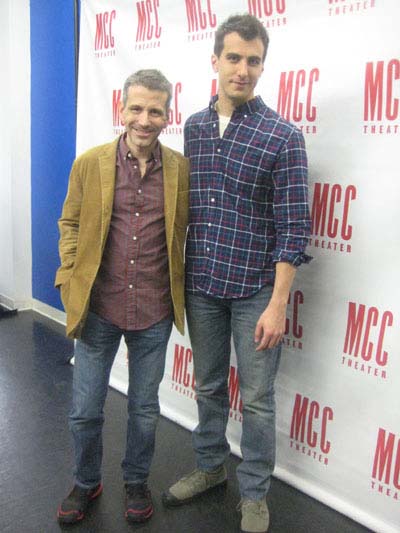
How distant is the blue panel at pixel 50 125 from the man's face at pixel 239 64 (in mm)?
2060

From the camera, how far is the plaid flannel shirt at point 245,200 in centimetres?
152

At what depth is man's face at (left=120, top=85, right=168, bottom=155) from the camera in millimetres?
1504

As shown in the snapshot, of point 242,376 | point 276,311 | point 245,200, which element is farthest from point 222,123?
point 242,376

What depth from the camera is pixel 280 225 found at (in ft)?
5.09

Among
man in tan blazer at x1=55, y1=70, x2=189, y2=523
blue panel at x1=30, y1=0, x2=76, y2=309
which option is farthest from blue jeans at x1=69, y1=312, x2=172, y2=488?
blue panel at x1=30, y1=0, x2=76, y2=309

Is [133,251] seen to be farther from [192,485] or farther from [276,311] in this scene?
[192,485]

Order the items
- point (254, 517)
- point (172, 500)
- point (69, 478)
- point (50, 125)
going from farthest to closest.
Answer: point (50, 125)
point (69, 478)
point (172, 500)
point (254, 517)

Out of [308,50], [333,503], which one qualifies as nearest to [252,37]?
[308,50]

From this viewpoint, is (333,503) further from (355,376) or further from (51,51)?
(51,51)

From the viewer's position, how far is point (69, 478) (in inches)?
78.5

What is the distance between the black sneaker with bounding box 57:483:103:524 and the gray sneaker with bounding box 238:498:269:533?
0.52 metres

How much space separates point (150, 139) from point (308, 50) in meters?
0.67

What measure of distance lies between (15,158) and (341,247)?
2.74 metres

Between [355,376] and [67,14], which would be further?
[67,14]
